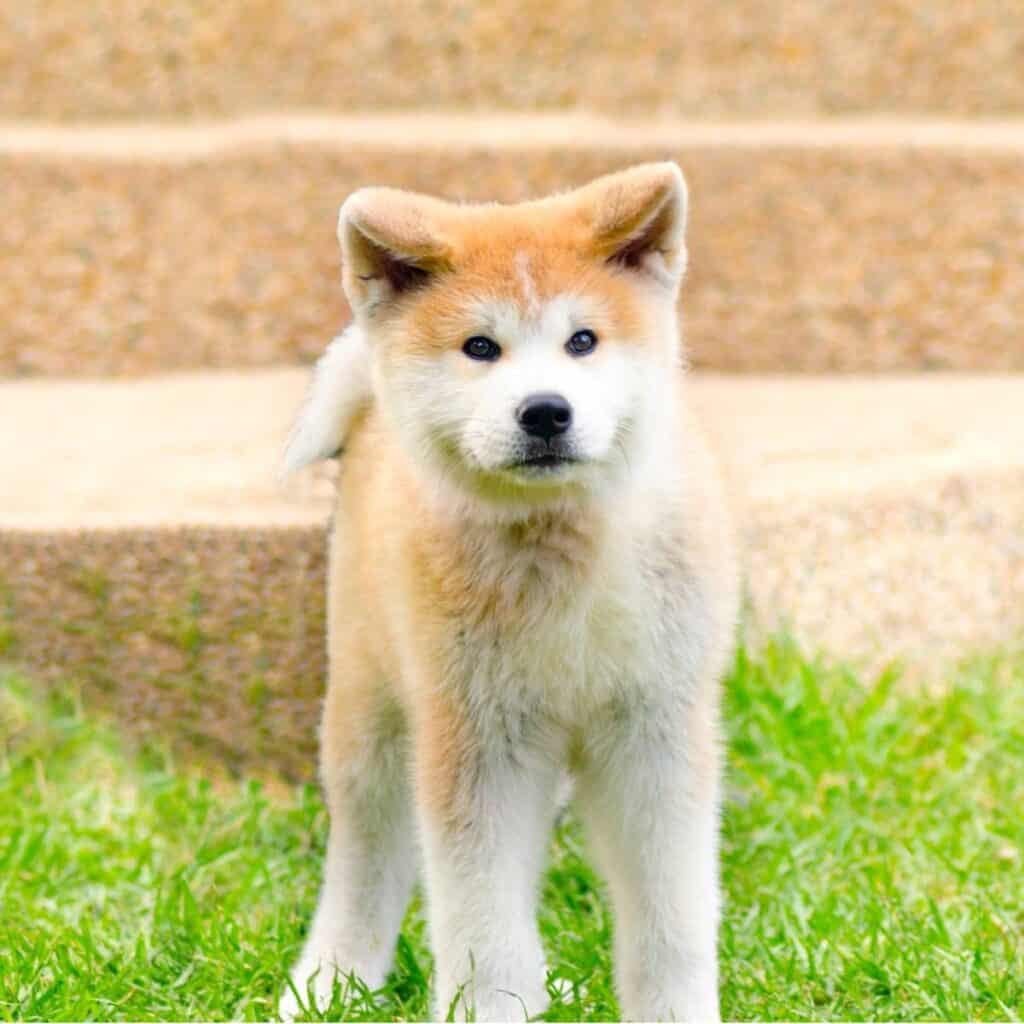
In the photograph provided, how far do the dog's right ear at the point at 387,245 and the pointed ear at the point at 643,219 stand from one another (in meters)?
0.29

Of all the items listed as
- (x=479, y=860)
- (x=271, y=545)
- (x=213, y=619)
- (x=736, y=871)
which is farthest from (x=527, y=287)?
(x=213, y=619)

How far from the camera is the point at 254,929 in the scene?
4199mm

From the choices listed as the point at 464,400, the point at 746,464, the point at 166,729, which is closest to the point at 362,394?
the point at 464,400

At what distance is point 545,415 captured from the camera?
3.12 metres

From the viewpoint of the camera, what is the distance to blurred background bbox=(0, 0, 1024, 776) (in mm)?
5660

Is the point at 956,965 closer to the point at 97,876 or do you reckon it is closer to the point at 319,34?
the point at 97,876

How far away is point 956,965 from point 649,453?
4.16 feet

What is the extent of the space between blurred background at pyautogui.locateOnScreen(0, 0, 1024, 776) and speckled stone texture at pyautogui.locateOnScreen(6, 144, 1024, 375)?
0.03 feet

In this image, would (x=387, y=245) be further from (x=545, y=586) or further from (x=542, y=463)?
(x=545, y=586)

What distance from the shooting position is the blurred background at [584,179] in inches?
223

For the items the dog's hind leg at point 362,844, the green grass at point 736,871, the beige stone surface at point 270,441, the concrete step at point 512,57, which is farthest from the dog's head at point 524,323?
the concrete step at point 512,57

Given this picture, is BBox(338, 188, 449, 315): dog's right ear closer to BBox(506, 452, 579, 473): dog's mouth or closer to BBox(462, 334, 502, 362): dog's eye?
BBox(462, 334, 502, 362): dog's eye

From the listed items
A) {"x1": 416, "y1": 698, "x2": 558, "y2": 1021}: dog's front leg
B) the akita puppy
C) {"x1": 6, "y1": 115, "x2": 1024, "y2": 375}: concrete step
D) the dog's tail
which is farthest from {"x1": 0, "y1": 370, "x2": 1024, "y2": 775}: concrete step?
{"x1": 416, "y1": 698, "x2": 558, "y2": 1021}: dog's front leg

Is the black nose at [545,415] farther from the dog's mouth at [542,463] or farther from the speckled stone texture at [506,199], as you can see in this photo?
the speckled stone texture at [506,199]
